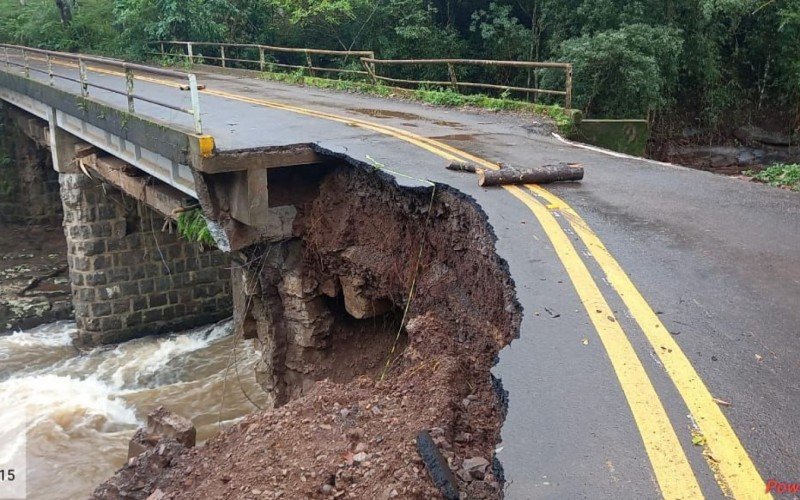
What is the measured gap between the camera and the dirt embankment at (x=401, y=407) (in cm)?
343

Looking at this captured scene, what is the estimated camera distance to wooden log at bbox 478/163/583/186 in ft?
21.7

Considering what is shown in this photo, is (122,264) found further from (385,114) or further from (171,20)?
(171,20)

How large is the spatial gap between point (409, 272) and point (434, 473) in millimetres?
3873

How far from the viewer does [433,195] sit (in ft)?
21.2

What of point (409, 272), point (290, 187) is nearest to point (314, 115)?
point (290, 187)

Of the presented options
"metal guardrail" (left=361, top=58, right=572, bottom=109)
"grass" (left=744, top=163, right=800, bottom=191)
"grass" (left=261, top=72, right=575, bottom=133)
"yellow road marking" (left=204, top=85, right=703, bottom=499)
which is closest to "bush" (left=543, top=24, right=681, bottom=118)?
"metal guardrail" (left=361, top=58, right=572, bottom=109)

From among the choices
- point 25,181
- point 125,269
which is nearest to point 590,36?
point 125,269

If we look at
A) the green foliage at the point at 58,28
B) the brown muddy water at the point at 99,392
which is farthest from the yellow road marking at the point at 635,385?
the green foliage at the point at 58,28

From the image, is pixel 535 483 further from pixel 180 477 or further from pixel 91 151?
pixel 91 151

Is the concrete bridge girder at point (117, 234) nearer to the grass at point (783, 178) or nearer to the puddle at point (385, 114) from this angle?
the puddle at point (385, 114)

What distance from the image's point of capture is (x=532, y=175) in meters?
6.84

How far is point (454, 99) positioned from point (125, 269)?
7836 mm

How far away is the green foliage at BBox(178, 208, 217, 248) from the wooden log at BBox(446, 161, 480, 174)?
3.38 meters

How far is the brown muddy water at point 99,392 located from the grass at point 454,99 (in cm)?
637
